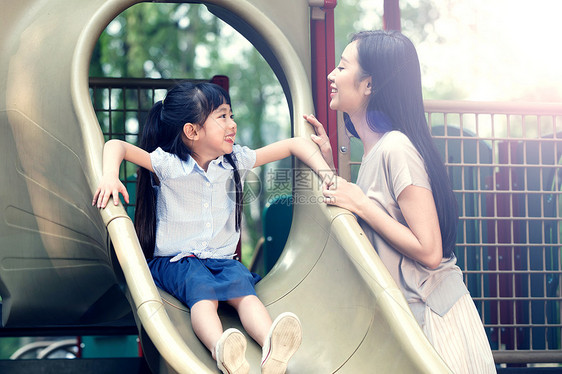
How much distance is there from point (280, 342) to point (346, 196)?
1.94ft

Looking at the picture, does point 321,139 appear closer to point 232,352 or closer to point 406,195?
point 406,195

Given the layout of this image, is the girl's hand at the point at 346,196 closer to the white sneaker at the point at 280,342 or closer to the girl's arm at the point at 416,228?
the girl's arm at the point at 416,228

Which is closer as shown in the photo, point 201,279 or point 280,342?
point 280,342

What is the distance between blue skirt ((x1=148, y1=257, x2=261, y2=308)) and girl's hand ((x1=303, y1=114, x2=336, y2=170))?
1.64 feet

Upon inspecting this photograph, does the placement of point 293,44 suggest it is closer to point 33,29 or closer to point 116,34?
point 33,29

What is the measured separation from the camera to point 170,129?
7.16 feet

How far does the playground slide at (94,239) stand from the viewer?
175 centimetres

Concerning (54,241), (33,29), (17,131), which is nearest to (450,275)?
(54,241)

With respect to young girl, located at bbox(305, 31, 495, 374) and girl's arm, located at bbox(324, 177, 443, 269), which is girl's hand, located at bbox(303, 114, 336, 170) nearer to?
young girl, located at bbox(305, 31, 495, 374)

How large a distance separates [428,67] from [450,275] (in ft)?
25.1

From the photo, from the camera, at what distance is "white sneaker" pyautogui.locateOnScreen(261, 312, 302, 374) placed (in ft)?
5.11

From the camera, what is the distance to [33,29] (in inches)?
91.4

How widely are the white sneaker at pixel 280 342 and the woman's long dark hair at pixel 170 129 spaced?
0.68 metres

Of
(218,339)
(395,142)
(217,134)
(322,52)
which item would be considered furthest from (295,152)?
(218,339)
